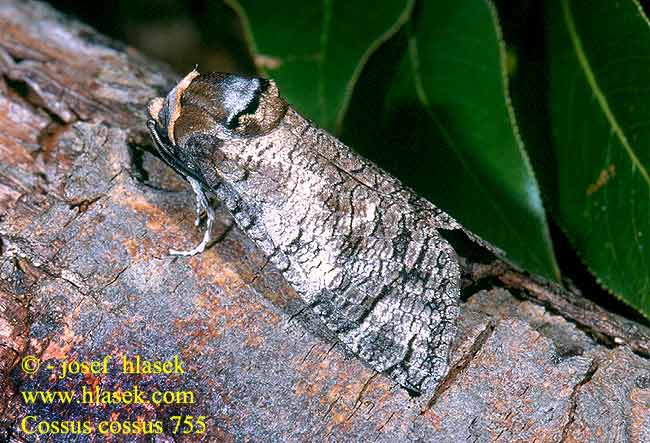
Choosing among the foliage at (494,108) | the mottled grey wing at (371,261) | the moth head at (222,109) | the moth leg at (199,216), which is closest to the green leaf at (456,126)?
the foliage at (494,108)

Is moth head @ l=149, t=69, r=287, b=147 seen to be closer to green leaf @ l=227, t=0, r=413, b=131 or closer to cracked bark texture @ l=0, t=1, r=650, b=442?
cracked bark texture @ l=0, t=1, r=650, b=442

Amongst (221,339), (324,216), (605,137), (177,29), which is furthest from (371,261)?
(177,29)

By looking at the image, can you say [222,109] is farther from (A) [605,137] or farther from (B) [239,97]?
(A) [605,137]

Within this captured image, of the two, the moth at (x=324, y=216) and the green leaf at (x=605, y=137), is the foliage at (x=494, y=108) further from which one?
the moth at (x=324, y=216)

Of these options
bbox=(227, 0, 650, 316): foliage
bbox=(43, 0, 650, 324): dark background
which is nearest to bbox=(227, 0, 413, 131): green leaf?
bbox=(227, 0, 650, 316): foliage

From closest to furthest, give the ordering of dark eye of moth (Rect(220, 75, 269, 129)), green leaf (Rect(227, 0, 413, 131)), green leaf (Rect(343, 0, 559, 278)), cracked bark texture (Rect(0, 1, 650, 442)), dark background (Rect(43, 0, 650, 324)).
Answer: cracked bark texture (Rect(0, 1, 650, 442)) < dark eye of moth (Rect(220, 75, 269, 129)) < green leaf (Rect(343, 0, 559, 278)) < green leaf (Rect(227, 0, 413, 131)) < dark background (Rect(43, 0, 650, 324))

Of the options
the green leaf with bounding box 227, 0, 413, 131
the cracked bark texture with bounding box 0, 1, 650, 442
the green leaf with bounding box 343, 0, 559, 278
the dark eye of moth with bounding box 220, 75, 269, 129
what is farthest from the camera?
the green leaf with bounding box 227, 0, 413, 131
